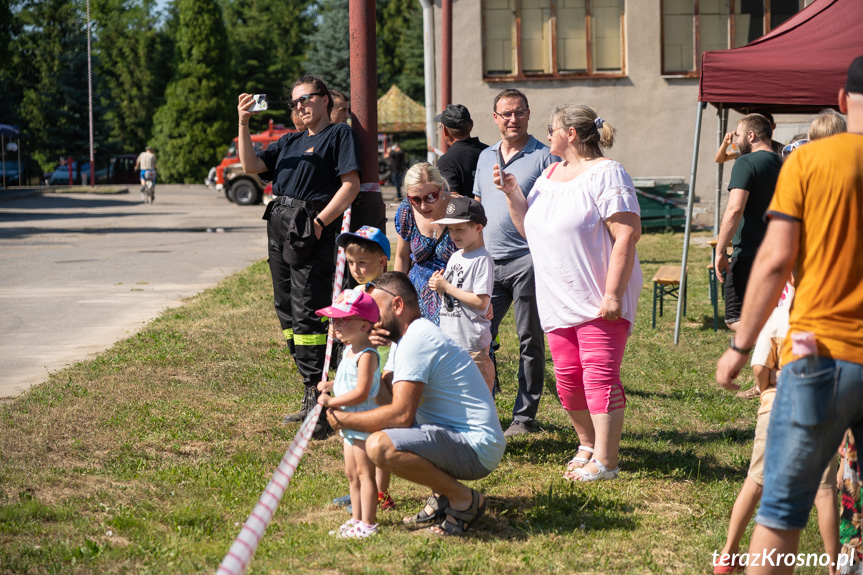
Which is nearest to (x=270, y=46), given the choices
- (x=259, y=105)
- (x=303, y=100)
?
(x=259, y=105)

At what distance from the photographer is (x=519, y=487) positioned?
493 centimetres

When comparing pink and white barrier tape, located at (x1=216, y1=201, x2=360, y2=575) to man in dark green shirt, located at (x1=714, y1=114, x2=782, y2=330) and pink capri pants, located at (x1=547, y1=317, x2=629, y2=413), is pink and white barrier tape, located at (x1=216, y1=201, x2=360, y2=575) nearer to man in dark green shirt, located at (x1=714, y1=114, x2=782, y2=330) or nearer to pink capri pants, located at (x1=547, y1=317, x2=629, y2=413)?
pink capri pants, located at (x1=547, y1=317, x2=629, y2=413)

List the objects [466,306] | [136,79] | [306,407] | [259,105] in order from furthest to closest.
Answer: [136,79] < [306,407] < [259,105] < [466,306]

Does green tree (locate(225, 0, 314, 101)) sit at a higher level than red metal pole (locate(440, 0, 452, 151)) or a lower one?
higher

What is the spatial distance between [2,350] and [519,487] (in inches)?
225

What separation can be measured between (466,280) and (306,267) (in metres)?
1.27

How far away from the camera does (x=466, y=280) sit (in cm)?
509

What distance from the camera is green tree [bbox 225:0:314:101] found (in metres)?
63.2

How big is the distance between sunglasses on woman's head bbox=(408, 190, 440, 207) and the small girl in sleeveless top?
3.69 feet

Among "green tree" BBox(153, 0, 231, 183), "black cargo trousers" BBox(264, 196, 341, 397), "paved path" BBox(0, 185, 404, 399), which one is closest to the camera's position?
"black cargo trousers" BBox(264, 196, 341, 397)

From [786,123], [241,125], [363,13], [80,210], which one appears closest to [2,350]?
[241,125]

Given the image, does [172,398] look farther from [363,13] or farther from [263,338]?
[363,13]

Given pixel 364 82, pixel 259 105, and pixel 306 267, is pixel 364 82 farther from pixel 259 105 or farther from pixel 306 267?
pixel 306 267

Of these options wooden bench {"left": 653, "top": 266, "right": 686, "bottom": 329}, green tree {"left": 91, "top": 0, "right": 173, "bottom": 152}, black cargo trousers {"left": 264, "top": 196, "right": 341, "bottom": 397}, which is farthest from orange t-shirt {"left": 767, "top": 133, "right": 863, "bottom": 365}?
green tree {"left": 91, "top": 0, "right": 173, "bottom": 152}
